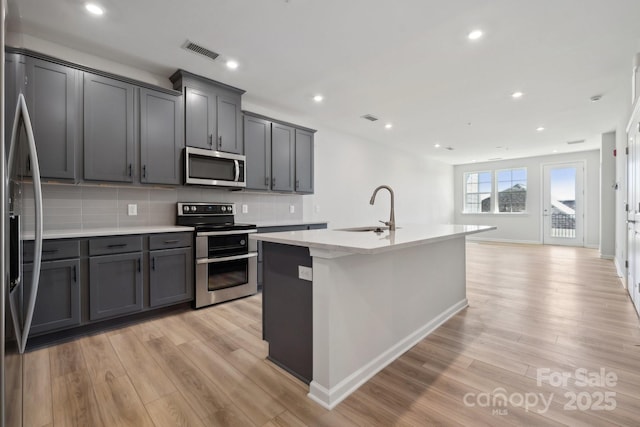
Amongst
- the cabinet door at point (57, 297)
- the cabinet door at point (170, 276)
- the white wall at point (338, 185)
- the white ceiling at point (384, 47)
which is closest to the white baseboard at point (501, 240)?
the white wall at point (338, 185)

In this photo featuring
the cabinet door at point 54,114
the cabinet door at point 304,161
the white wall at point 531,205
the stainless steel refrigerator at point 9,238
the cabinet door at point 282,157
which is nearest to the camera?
the stainless steel refrigerator at point 9,238

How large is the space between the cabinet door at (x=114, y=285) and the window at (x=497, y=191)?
382 inches

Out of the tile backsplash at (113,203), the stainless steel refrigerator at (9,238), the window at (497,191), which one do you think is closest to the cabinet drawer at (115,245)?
the tile backsplash at (113,203)

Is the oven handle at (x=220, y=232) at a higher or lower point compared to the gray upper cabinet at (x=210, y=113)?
lower

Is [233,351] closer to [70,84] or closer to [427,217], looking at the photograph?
[70,84]

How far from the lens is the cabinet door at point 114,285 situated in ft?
8.10

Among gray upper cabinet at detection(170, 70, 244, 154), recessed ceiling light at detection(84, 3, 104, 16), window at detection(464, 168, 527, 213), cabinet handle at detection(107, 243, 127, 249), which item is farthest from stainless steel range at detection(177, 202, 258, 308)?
window at detection(464, 168, 527, 213)

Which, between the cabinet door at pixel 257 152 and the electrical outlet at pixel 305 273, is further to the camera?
the cabinet door at pixel 257 152

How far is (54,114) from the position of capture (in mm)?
2439

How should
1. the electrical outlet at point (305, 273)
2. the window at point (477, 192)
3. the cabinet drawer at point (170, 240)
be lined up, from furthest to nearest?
the window at point (477, 192) → the cabinet drawer at point (170, 240) → the electrical outlet at point (305, 273)

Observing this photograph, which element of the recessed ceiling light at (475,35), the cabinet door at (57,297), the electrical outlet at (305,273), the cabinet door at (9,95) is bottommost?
the cabinet door at (57,297)

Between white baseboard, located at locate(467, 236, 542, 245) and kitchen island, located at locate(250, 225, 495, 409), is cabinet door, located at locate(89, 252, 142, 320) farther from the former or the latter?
white baseboard, located at locate(467, 236, 542, 245)

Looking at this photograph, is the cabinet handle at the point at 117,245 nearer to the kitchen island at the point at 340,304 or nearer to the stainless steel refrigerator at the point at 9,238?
the stainless steel refrigerator at the point at 9,238

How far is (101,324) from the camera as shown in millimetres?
2588
